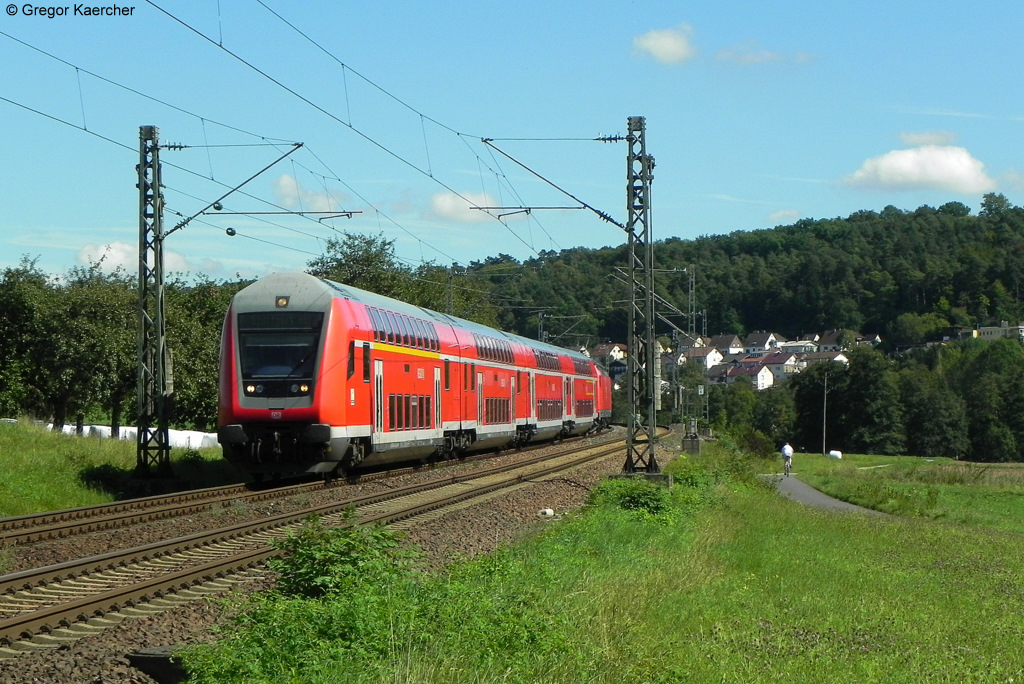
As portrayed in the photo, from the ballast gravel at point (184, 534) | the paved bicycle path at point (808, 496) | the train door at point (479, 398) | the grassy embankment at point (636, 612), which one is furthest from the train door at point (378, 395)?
the paved bicycle path at point (808, 496)

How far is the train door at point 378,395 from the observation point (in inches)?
1003

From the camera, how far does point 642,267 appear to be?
1050 inches

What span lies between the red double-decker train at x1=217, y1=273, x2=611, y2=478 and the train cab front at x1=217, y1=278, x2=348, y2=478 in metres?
0.02

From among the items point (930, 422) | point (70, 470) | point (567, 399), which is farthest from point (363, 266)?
point (930, 422)

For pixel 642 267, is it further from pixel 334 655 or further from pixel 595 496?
pixel 334 655

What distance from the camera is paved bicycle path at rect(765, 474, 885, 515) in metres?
35.8

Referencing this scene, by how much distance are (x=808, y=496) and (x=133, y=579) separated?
3044cm

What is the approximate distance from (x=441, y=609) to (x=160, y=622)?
9.28 ft

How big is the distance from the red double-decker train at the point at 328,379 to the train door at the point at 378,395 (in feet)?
0.07

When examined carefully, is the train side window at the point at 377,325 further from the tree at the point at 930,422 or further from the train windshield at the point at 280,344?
the tree at the point at 930,422

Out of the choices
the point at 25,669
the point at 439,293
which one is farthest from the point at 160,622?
the point at 439,293

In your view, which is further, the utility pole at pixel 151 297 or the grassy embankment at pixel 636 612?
the utility pole at pixel 151 297

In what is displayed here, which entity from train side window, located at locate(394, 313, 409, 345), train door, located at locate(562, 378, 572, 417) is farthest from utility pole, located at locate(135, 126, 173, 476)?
train door, located at locate(562, 378, 572, 417)

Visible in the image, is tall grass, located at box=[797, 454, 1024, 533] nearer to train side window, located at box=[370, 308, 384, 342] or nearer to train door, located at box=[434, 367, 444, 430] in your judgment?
train door, located at box=[434, 367, 444, 430]
